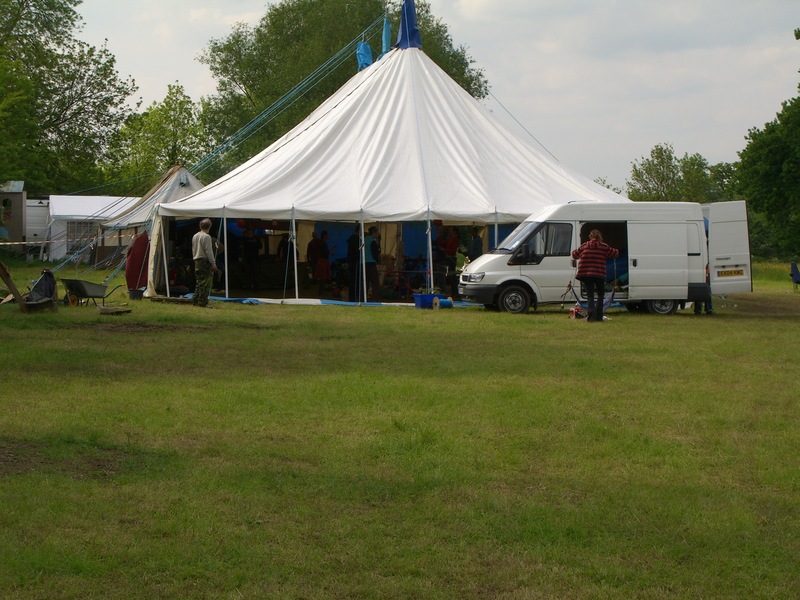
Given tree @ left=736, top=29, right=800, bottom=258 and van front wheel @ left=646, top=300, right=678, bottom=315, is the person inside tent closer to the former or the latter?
van front wheel @ left=646, top=300, right=678, bottom=315

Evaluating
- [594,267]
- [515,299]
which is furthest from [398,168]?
[594,267]

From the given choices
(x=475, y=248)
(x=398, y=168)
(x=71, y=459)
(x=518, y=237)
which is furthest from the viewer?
(x=475, y=248)

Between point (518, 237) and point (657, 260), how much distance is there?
2611 millimetres

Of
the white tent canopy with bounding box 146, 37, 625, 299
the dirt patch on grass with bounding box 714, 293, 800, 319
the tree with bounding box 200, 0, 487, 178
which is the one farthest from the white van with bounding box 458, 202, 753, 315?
the tree with bounding box 200, 0, 487, 178

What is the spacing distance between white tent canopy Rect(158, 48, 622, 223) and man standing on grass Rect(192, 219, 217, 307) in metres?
1.94

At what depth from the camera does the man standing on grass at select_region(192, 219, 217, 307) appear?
1936 cm

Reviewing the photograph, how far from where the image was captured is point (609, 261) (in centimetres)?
1984

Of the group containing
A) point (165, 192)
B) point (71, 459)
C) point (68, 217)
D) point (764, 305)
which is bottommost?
point (71, 459)

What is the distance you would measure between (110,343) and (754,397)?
7.84m

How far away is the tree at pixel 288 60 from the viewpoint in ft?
173

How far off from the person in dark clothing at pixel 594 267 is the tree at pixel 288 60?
3295 cm

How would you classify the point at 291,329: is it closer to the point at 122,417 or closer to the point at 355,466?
the point at 122,417

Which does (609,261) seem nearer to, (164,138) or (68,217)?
(68,217)

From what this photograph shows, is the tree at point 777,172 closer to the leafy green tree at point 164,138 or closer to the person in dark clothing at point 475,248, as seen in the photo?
the person in dark clothing at point 475,248
